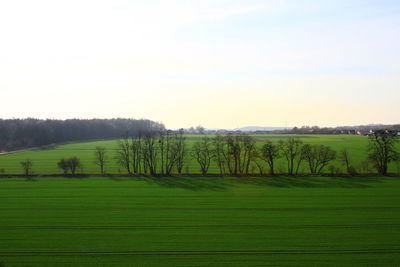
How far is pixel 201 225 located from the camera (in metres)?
28.3

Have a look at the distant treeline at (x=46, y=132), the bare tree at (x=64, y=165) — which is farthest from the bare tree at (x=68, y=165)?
the distant treeline at (x=46, y=132)

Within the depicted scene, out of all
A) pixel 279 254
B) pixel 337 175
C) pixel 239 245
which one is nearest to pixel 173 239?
pixel 239 245

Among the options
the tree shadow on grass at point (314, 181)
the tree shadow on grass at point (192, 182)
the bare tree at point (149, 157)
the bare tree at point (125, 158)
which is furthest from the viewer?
the bare tree at point (125, 158)

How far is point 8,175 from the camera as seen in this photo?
58594 mm

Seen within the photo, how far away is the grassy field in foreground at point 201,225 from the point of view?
21.5 m

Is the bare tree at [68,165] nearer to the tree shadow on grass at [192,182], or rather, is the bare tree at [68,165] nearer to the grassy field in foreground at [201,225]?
the grassy field in foreground at [201,225]

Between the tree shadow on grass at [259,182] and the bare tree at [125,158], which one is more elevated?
the bare tree at [125,158]

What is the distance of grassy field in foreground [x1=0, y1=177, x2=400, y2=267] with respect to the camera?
21531 millimetres

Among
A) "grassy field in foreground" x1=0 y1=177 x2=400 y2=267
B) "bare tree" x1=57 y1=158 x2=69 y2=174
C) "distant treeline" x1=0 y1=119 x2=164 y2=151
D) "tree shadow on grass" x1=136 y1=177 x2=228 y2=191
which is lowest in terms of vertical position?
"grassy field in foreground" x1=0 y1=177 x2=400 y2=267

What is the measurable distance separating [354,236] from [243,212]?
10609 millimetres

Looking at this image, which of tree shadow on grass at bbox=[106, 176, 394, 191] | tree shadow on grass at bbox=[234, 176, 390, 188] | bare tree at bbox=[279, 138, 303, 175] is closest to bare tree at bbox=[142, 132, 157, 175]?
tree shadow on grass at bbox=[106, 176, 394, 191]

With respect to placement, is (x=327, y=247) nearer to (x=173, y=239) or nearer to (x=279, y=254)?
(x=279, y=254)

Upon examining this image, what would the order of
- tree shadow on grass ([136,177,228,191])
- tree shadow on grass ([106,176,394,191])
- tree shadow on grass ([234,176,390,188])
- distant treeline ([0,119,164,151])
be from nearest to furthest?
tree shadow on grass ([136,177,228,191]) < tree shadow on grass ([106,176,394,191]) < tree shadow on grass ([234,176,390,188]) < distant treeline ([0,119,164,151])

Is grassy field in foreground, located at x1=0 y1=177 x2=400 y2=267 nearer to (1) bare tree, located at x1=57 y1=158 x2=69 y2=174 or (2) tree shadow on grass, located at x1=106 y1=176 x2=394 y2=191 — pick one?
(2) tree shadow on grass, located at x1=106 y1=176 x2=394 y2=191
